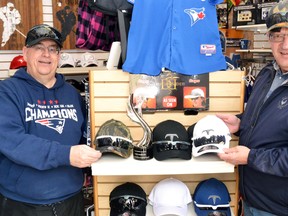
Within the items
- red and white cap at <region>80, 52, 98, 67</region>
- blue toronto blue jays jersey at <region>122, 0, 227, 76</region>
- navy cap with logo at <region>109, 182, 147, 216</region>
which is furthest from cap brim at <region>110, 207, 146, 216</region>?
red and white cap at <region>80, 52, 98, 67</region>

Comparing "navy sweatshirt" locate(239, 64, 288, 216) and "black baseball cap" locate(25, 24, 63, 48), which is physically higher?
"black baseball cap" locate(25, 24, 63, 48)

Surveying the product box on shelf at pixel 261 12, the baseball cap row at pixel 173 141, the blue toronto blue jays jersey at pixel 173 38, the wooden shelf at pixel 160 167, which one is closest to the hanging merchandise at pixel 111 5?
the blue toronto blue jays jersey at pixel 173 38

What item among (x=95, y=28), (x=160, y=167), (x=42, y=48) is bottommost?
(x=160, y=167)

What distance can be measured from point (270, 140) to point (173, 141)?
46 centimetres

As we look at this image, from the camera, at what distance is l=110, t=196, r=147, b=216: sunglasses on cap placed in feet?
6.04

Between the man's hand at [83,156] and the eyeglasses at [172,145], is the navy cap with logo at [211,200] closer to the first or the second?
the eyeglasses at [172,145]

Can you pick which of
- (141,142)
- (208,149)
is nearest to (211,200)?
(208,149)

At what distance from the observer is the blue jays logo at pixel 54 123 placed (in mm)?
1809

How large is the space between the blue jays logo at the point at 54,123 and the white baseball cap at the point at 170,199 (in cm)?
66

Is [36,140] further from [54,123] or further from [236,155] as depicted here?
[236,155]

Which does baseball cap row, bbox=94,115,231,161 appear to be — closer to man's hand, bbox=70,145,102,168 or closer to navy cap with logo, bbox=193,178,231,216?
man's hand, bbox=70,145,102,168

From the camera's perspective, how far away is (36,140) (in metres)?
1.63

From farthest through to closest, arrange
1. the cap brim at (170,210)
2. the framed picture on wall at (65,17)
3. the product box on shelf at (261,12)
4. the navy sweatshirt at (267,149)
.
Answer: the framed picture on wall at (65,17) → the product box on shelf at (261,12) → the cap brim at (170,210) → the navy sweatshirt at (267,149)

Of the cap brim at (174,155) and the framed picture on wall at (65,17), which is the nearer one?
the cap brim at (174,155)
